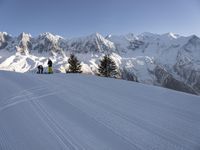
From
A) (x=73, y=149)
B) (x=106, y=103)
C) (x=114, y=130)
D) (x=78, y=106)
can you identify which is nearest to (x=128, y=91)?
(x=106, y=103)

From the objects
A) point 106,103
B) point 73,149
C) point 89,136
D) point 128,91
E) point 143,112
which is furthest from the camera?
point 128,91

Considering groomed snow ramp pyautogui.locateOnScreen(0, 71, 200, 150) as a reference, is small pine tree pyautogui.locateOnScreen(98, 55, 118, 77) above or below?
below

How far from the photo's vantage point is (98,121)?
23.7 ft

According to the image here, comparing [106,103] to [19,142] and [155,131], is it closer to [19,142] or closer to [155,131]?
[155,131]

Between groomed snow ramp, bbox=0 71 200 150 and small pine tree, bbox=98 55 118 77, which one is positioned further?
small pine tree, bbox=98 55 118 77

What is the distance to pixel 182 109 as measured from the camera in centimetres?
848

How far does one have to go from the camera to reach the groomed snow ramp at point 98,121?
18.8ft

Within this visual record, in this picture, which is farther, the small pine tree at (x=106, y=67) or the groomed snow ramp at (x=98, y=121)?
the small pine tree at (x=106, y=67)

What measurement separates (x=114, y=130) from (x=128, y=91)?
5.81 metres

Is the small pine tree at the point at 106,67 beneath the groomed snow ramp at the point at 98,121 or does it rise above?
beneath

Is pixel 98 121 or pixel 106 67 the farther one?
pixel 106 67

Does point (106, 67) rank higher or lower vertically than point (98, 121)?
lower

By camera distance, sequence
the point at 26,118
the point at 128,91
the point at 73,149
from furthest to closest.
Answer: the point at 128,91 → the point at 26,118 → the point at 73,149

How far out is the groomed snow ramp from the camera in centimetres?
572
